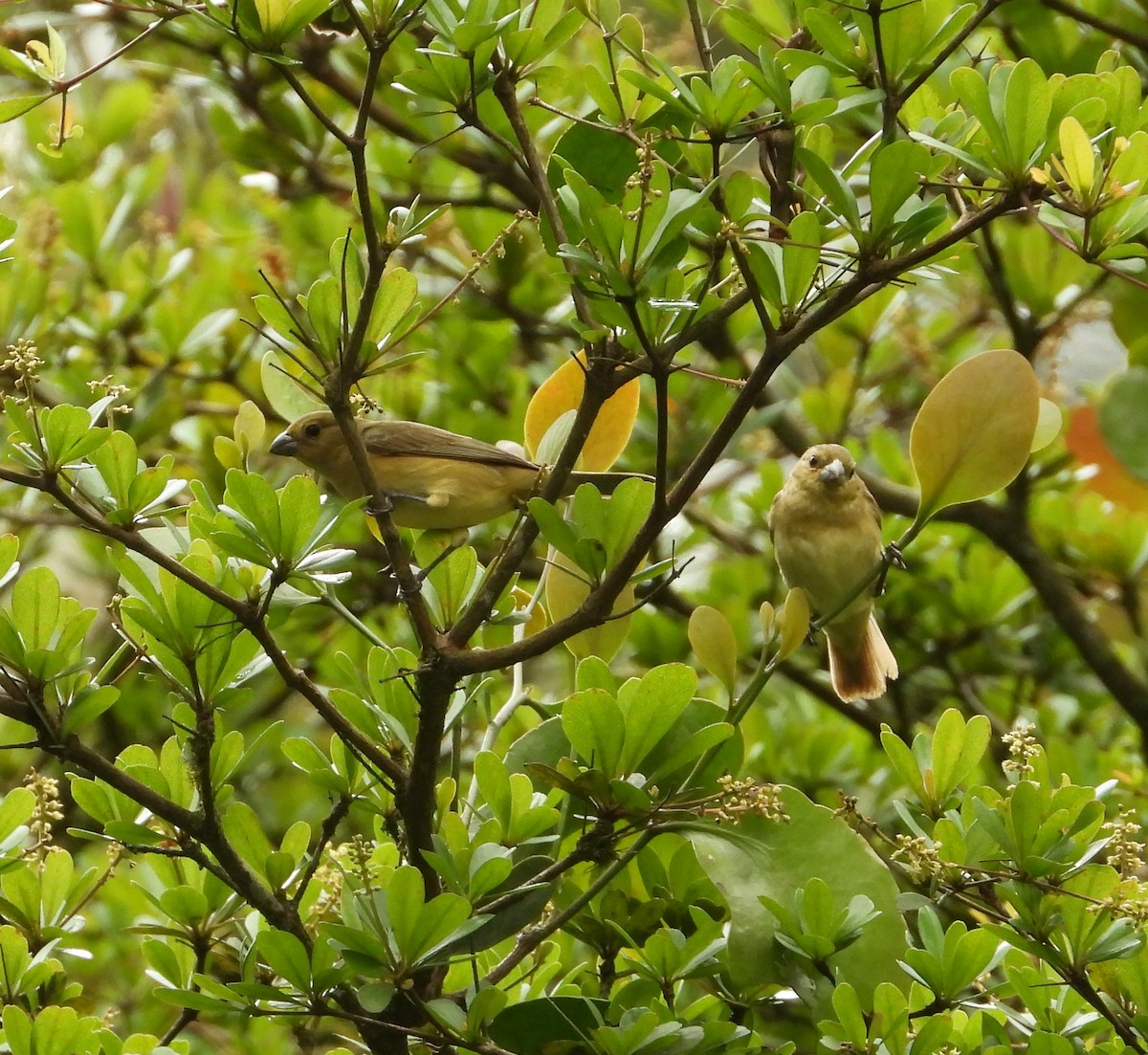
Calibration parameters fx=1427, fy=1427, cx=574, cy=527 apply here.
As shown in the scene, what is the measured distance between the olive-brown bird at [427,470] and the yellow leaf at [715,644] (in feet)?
0.80

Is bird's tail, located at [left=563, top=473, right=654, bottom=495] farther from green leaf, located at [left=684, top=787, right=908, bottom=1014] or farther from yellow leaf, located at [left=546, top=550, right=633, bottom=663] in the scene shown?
green leaf, located at [left=684, top=787, right=908, bottom=1014]

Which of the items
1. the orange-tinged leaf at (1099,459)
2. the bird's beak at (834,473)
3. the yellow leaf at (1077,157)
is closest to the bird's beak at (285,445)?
the bird's beak at (834,473)

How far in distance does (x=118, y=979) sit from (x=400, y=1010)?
2.08m

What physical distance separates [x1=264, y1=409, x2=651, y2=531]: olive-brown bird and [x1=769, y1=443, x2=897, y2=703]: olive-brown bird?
60 centimetres

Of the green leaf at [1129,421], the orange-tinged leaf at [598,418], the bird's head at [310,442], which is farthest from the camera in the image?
the bird's head at [310,442]

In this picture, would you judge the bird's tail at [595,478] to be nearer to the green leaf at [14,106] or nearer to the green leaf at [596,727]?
the green leaf at [596,727]

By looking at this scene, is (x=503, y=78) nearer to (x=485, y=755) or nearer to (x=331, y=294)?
(x=331, y=294)

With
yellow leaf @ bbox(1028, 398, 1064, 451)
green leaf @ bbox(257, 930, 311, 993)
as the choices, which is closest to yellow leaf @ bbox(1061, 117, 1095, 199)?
yellow leaf @ bbox(1028, 398, 1064, 451)

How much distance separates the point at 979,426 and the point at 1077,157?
29 centimetres

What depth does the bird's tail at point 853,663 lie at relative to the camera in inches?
85.9

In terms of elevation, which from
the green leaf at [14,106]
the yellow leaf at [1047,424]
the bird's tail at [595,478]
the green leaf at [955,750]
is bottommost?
the green leaf at [955,750]

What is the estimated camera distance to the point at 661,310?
1144 millimetres

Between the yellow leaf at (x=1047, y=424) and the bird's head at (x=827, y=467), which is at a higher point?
the bird's head at (x=827, y=467)

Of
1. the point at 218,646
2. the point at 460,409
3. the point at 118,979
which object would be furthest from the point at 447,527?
the point at 118,979
